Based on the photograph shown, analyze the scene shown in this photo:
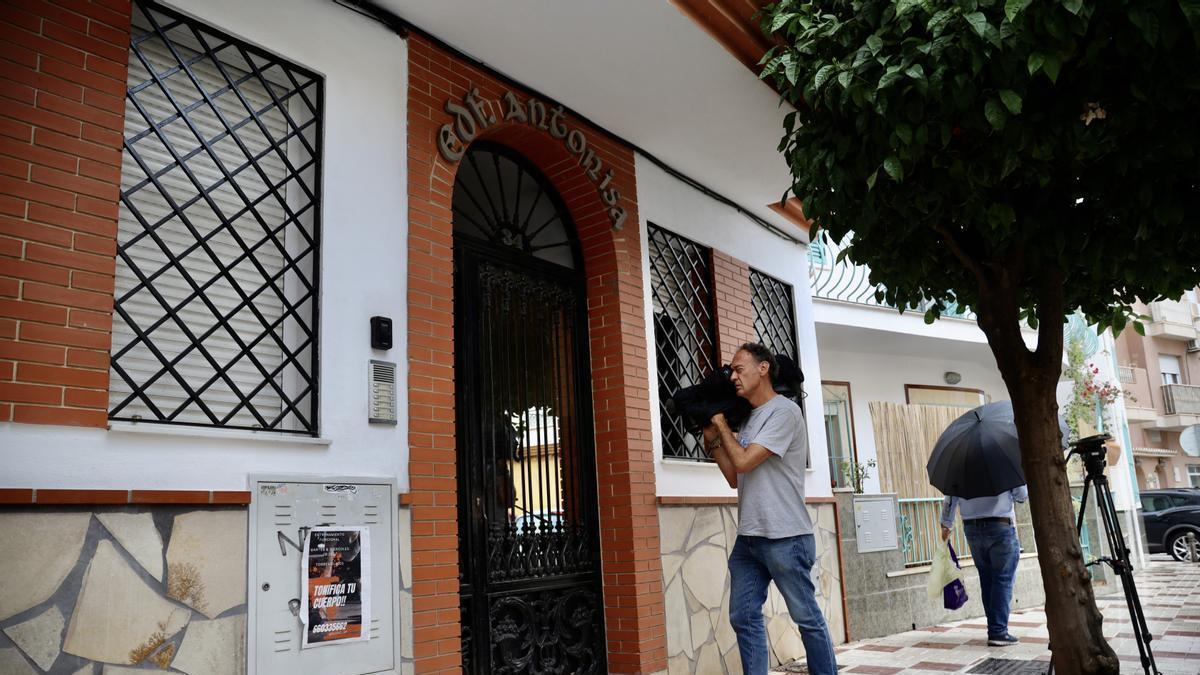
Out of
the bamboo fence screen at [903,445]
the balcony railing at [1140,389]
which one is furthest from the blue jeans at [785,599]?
the balcony railing at [1140,389]

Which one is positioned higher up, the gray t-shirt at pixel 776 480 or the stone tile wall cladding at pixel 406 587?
the gray t-shirt at pixel 776 480

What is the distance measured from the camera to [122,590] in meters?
3.27

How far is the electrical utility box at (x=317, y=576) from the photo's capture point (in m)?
3.73

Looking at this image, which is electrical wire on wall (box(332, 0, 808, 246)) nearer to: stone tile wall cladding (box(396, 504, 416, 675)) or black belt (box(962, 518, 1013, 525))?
stone tile wall cladding (box(396, 504, 416, 675))

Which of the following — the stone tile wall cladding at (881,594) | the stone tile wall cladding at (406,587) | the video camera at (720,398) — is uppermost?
the video camera at (720,398)

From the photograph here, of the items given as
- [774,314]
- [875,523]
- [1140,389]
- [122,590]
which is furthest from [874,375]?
[1140,389]

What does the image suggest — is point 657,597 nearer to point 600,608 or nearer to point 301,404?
point 600,608

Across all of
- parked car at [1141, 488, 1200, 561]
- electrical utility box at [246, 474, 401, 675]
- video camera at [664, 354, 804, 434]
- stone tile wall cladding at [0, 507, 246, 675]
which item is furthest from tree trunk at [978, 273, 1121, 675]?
parked car at [1141, 488, 1200, 561]

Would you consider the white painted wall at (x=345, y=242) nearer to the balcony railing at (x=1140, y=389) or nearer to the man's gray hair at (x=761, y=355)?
the man's gray hair at (x=761, y=355)

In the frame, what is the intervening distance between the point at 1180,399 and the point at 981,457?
1224 inches

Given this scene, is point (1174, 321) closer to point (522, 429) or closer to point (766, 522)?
point (522, 429)

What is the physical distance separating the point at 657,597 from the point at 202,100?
4.12 metres

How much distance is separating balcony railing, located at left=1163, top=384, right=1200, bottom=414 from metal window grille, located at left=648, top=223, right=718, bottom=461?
31470 mm

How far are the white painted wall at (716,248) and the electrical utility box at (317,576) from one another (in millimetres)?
2606
